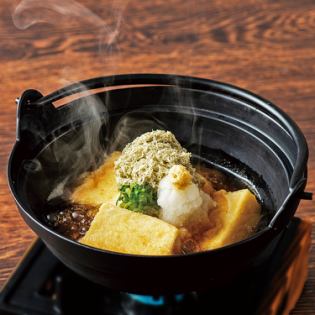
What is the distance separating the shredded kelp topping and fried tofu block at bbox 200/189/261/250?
105 mm

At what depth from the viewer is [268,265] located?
→ 6.15 ft

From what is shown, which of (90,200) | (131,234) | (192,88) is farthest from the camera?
(192,88)

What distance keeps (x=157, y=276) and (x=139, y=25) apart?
7.28ft

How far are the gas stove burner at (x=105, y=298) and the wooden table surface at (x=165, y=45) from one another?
889mm

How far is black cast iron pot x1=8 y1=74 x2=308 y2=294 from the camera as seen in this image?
1.59 m

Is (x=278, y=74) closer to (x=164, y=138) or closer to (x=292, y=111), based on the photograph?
(x=292, y=111)

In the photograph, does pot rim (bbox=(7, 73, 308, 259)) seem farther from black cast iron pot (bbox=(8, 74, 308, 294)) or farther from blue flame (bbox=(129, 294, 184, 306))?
blue flame (bbox=(129, 294, 184, 306))

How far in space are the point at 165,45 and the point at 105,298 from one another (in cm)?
177

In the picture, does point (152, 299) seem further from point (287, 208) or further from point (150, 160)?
point (287, 208)

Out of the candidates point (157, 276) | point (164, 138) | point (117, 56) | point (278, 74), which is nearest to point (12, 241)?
point (164, 138)

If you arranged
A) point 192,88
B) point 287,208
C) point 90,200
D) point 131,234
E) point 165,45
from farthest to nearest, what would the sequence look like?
point 165,45
point 192,88
point 90,200
point 131,234
point 287,208

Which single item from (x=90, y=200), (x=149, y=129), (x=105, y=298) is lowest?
(x=105, y=298)

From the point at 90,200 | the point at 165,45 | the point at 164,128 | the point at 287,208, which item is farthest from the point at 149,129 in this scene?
the point at 165,45

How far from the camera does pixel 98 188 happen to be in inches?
75.0
